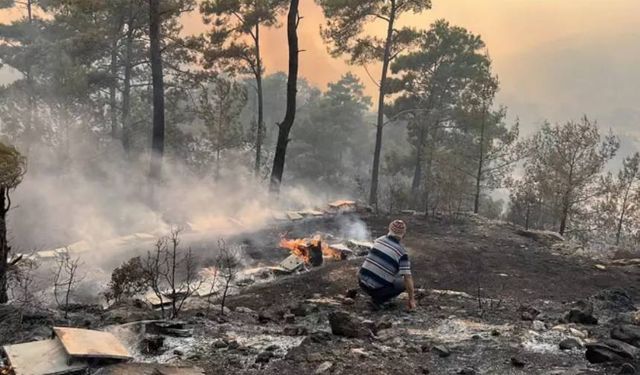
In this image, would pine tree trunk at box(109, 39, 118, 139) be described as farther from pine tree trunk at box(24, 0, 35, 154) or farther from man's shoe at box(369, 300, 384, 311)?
→ man's shoe at box(369, 300, 384, 311)

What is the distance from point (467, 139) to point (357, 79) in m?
30.1

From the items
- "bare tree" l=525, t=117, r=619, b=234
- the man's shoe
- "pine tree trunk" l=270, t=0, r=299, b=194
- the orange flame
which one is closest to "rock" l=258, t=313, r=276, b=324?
the man's shoe

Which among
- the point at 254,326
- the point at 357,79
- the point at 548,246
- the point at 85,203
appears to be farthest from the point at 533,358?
the point at 357,79

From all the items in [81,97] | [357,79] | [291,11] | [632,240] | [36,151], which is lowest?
[632,240]

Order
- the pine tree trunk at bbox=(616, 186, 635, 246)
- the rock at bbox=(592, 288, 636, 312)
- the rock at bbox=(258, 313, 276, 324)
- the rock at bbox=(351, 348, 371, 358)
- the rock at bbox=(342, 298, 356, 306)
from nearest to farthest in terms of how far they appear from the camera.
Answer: the rock at bbox=(351, 348, 371, 358), the rock at bbox=(258, 313, 276, 324), the rock at bbox=(342, 298, 356, 306), the rock at bbox=(592, 288, 636, 312), the pine tree trunk at bbox=(616, 186, 635, 246)

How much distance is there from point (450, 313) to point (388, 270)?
110 cm

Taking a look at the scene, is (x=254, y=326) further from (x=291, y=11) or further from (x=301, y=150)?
(x=301, y=150)

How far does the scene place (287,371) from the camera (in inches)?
176

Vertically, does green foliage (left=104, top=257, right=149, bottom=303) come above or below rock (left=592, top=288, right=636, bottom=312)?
below

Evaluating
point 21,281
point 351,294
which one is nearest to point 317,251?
point 351,294

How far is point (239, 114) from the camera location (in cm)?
2861

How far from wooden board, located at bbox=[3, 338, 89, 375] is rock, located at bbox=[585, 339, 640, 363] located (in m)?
4.80

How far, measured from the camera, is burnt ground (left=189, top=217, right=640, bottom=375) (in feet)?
15.6

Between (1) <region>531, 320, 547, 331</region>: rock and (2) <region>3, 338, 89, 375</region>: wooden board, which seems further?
(1) <region>531, 320, 547, 331</region>: rock
